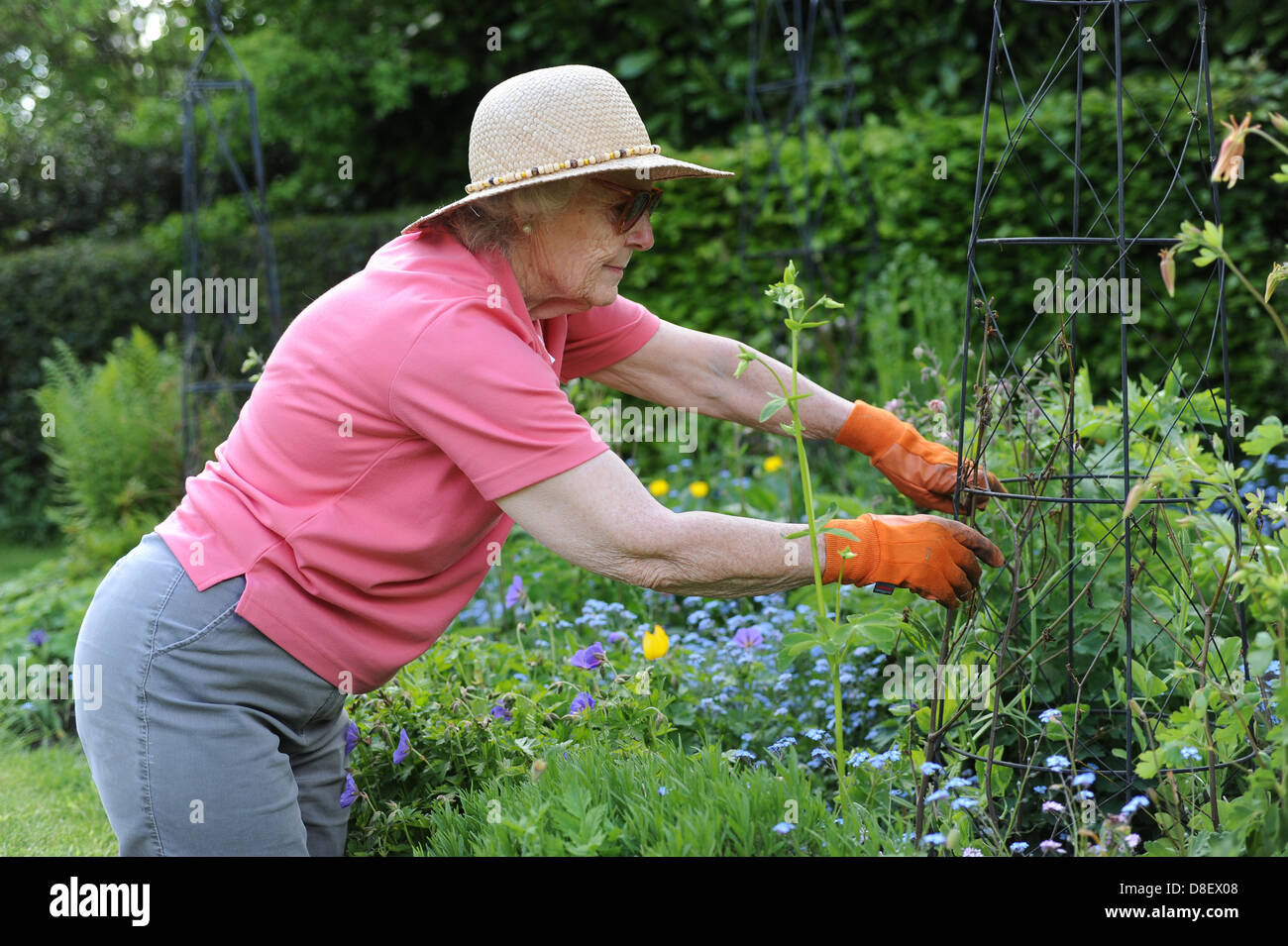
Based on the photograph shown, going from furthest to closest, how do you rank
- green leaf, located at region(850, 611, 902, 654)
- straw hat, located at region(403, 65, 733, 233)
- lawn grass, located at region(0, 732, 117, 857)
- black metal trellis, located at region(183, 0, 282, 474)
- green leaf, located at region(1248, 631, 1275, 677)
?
black metal trellis, located at region(183, 0, 282, 474) < lawn grass, located at region(0, 732, 117, 857) < straw hat, located at region(403, 65, 733, 233) < green leaf, located at region(850, 611, 902, 654) < green leaf, located at region(1248, 631, 1275, 677)

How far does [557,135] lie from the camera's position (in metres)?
1.86

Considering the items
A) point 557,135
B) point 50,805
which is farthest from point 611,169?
point 50,805

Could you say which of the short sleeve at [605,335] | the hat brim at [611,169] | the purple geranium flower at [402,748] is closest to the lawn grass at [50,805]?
the purple geranium flower at [402,748]

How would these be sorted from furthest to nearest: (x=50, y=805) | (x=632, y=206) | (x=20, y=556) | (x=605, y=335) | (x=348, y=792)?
1. (x=20, y=556)
2. (x=50, y=805)
3. (x=605, y=335)
4. (x=348, y=792)
5. (x=632, y=206)

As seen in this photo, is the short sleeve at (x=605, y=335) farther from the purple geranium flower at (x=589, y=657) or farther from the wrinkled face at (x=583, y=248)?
the purple geranium flower at (x=589, y=657)

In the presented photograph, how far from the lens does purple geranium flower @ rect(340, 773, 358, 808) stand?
7.24 feet

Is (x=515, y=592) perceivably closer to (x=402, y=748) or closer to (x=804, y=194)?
(x=402, y=748)

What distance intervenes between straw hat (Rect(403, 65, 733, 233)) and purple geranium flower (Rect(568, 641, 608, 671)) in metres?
1.03

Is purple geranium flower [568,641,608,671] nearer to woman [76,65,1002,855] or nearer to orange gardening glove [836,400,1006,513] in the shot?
woman [76,65,1002,855]

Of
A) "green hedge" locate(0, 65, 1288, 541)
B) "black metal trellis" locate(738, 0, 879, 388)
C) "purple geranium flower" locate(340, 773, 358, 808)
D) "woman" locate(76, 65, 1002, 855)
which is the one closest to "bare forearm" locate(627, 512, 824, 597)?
"woman" locate(76, 65, 1002, 855)

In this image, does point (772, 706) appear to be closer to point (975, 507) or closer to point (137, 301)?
point (975, 507)

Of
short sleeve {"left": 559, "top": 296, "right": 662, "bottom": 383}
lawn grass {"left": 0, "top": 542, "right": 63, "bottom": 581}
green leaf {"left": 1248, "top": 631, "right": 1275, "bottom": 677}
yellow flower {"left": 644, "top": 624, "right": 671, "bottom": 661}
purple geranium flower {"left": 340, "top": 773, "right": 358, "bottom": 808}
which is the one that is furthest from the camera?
lawn grass {"left": 0, "top": 542, "right": 63, "bottom": 581}

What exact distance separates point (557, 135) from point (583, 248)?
7.9 inches

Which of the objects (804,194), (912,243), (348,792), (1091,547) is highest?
(804,194)
